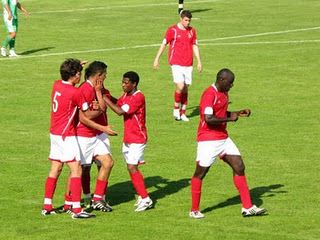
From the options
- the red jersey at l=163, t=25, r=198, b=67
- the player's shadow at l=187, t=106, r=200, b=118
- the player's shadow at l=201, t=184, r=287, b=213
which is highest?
the red jersey at l=163, t=25, r=198, b=67

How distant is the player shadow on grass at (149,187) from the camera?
18906 mm

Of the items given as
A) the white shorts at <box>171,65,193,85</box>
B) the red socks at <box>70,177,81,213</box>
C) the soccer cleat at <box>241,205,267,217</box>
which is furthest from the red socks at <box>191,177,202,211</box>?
the white shorts at <box>171,65,193,85</box>

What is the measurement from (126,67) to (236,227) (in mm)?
17726

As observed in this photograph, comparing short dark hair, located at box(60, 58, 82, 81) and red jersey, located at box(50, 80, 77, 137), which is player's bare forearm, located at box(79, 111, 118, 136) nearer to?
red jersey, located at box(50, 80, 77, 137)

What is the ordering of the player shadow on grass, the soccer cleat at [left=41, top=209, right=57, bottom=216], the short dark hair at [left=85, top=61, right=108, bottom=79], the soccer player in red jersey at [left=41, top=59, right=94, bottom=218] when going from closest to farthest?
the soccer player in red jersey at [left=41, top=59, right=94, bottom=218] → the short dark hair at [left=85, top=61, right=108, bottom=79] → the soccer cleat at [left=41, top=209, right=57, bottom=216] → the player shadow on grass

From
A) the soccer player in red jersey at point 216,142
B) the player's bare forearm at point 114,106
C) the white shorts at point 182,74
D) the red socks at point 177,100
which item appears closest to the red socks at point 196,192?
the soccer player in red jersey at point 216,142

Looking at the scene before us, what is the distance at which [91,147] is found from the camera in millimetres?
17578

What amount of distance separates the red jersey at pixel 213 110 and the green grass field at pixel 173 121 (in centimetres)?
144

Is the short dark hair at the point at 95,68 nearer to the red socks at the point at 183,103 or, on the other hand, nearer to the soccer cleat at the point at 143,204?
the soccer cleat at the point at 143,204

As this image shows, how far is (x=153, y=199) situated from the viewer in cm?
1881

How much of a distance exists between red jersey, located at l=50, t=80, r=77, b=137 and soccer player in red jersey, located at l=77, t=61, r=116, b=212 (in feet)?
0.50

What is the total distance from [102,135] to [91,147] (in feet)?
1.12

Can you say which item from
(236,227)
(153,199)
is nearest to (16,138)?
(153,199)

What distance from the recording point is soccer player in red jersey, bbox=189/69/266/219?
1694 centimetres
